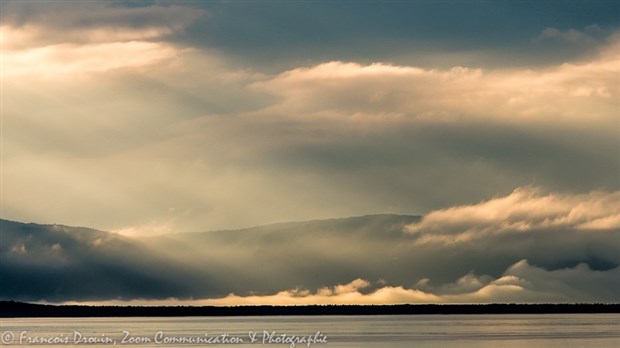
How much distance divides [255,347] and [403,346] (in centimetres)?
1825

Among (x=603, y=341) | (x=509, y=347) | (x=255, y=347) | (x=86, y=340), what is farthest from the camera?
(x=86, y=340)

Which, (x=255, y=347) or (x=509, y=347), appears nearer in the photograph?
(x=255, y=347)

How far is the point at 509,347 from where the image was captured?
13562 centimetres

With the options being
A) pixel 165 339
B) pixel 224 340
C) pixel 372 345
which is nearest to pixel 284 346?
pixel 372 345

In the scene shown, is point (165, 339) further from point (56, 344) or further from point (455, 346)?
point (455, 346)

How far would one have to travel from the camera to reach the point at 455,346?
136 metres

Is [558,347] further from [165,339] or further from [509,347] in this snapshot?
[165,339]

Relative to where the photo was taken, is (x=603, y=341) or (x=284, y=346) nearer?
(x=284, y=346)

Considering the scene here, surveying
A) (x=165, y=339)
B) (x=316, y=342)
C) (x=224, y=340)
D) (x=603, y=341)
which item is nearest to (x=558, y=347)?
(x=603, y=341)

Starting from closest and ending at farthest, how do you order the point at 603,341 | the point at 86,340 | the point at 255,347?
the point at 255,347, the point at 603,341, the point at 86,340

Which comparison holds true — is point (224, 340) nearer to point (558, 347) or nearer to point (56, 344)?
point (56, 344)

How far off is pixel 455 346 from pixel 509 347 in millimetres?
6287

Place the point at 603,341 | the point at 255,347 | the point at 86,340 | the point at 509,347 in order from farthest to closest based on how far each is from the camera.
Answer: the point at 86,340 < the point at 603,341 < the point at 509,347 < the point at 255,347

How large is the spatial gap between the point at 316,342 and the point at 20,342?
38.5 metres
